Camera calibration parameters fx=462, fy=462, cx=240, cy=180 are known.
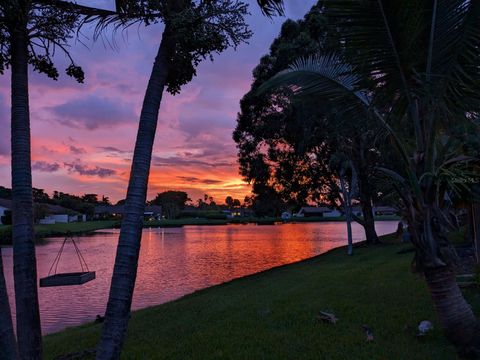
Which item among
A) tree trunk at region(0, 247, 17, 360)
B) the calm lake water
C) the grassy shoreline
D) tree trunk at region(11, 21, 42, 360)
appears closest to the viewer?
tree trunk at region(0, 247, 17, 360)

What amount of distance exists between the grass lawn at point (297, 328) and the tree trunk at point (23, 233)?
2437mm

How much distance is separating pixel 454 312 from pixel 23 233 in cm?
528

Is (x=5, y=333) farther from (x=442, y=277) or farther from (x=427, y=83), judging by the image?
(x=427, y=83)

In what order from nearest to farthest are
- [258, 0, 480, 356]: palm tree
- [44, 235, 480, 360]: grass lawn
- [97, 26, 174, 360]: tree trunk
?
[97, 26, 174, 360]: tree trunk
[258, 0, 480, 356]: palm tree
[44, 235, 480, 360]: grass lawn

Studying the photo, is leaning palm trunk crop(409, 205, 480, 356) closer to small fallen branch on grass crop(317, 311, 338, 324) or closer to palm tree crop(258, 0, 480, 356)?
palm tree crop(258, 0, 480, 356)

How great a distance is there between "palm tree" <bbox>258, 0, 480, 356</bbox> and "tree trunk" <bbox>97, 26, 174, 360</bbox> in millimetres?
2622

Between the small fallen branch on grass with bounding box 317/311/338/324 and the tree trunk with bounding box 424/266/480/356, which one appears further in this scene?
the small fallen branch on grass with bounding box 317/311/338/324

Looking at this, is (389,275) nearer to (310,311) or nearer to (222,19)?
(310,311)

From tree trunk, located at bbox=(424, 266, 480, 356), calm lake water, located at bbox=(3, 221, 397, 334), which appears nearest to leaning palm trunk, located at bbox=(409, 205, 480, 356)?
tree trunk, located at bbox=(424, 266, 480, 356)

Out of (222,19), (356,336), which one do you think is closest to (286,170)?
(356,336)

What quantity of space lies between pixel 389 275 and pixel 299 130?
1500cm

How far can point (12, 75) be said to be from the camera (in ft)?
17.1

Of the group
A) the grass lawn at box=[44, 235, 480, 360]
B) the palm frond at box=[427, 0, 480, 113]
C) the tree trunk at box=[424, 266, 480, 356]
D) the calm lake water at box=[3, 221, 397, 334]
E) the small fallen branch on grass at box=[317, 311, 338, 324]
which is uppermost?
the palm frond at box=[427, 0, 480, 113]

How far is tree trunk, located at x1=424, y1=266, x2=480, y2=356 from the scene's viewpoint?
5.86 meters
